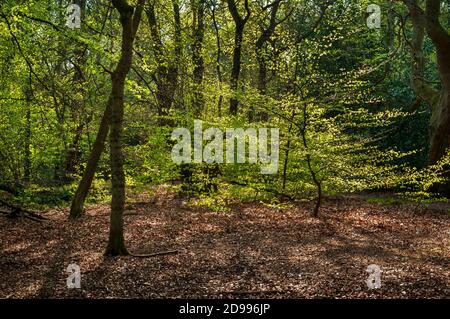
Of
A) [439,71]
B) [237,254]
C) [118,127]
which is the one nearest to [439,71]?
[439,71]

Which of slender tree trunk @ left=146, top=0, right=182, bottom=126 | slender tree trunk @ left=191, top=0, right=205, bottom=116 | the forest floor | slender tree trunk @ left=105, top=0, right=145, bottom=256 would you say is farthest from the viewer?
slender tree trunk @ left=146, top=0, right=182, bottom=126

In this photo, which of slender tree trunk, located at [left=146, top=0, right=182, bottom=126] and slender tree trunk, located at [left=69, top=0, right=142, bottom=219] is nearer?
slender tree trunk, located at [left=69, top=0, right=142, bottom=219]

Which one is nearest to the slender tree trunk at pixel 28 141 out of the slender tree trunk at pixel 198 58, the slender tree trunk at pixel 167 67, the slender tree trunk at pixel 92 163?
the slender tree trunk at pixel 92 163

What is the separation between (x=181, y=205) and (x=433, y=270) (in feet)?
33.3

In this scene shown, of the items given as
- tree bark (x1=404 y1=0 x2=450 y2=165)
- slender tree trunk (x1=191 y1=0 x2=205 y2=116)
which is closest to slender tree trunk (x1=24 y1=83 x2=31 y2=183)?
slender tree trunk (x1=191 y1=0 x2=205 y2=116)

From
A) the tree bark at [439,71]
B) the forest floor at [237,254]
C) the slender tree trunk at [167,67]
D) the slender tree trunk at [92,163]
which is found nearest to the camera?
the forest floor at [237,254]

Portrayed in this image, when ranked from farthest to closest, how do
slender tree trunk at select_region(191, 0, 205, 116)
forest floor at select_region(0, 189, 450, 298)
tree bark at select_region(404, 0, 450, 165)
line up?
slender tree trunk at select_region(191, 0, 205, 116) < tree bark at select_region(404, 0, 450, 165) < forest floor at select_region(0, 189, 450, 298)

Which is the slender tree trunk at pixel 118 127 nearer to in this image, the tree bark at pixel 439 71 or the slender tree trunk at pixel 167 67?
the slender tree trunk at pixel 167 67

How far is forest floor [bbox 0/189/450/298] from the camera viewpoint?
648 centimetres

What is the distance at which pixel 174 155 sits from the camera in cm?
1326

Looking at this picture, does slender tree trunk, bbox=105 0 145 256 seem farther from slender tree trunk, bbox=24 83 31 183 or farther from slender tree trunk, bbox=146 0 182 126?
slender tree trunk, bbox=146 0 182 126

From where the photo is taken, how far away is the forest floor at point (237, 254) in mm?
6484
